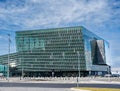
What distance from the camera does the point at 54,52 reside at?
156m

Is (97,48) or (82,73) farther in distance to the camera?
(97,48)

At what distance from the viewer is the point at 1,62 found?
194 meters

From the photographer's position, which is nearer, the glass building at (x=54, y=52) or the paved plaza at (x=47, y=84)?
the paved plaza at (x=47, y=84)

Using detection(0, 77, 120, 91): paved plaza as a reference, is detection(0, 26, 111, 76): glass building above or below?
above

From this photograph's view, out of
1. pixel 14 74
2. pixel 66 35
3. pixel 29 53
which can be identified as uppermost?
pixel 66 35

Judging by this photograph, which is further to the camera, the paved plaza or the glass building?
the glass building

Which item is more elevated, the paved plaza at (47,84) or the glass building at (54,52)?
the glass building at (54,52)

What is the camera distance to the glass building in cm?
15150

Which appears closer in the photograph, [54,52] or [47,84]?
[47,84]

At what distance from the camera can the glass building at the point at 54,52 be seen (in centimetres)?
15150

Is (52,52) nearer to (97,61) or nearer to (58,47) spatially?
(58,47)

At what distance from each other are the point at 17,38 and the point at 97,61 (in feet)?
212

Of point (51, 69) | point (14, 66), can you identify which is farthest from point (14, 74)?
point (51, 69)

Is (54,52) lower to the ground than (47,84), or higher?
higher
